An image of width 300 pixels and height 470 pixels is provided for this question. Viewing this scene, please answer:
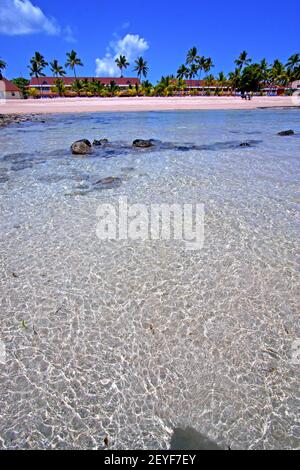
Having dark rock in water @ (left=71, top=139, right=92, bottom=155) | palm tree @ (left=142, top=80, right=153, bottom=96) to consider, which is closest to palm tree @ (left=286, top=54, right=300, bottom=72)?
palm tree @ (left=142, top=80, right=153, bottom=96)

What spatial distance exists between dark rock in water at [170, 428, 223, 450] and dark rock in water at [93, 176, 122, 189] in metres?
7.04

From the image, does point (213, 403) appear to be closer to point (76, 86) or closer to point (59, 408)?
point (59, 408)

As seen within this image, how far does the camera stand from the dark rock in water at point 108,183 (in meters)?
8.52

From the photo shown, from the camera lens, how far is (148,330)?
11.2ft

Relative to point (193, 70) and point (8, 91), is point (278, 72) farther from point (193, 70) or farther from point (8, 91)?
point (8, 91)

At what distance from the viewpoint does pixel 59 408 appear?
2.56 meters

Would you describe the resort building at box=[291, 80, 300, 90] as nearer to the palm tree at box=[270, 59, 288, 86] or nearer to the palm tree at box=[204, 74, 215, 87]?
the palm tree at box=[270, 59, 288, 86]

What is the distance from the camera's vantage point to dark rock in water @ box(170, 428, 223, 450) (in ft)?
7.54

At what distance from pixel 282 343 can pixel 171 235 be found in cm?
301

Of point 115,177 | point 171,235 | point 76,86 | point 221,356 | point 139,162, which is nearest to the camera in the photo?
point 221,356

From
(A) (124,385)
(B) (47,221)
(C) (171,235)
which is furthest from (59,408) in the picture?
(B) (47,221)

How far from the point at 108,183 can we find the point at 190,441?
754cm

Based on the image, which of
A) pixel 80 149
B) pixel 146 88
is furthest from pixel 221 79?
pixel 80 149

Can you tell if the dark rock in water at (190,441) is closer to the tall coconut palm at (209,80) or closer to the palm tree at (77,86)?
the palm tree at (77,86)
